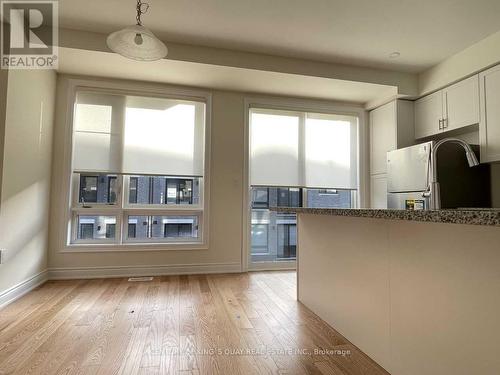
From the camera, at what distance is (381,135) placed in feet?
13.7

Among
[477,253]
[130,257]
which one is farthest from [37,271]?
[477,253]

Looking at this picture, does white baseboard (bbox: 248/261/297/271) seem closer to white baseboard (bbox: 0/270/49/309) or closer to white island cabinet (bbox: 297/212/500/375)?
white island cabinet (bbox: 297/212/500/375)

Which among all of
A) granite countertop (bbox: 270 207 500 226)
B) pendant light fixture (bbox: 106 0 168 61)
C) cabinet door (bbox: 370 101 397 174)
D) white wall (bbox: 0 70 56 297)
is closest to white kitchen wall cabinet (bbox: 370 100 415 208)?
cabinet door (bbox: 370 101 397 174)

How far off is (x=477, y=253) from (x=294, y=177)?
10.3 ft

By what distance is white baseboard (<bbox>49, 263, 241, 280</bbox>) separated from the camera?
3.40m

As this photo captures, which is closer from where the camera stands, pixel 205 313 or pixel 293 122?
pixel 205 313

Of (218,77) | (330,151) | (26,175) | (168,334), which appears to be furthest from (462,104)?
(26,175)

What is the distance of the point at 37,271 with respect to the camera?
10.2ft

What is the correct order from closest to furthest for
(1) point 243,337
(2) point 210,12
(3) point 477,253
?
(3) point 477,253 → (1) point 243,337 → (2) point 210,12

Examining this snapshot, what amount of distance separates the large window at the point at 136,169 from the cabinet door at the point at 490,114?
10.7 feet

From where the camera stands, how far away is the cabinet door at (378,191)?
13.4 ft

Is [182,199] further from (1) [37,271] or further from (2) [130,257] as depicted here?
(1) [37,271]

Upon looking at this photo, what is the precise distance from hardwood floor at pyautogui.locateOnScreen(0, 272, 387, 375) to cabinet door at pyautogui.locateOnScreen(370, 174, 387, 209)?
2099mm

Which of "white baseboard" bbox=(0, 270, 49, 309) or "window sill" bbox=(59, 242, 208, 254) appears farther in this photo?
"window sill" bbox=(59, 242, 208, 254)
